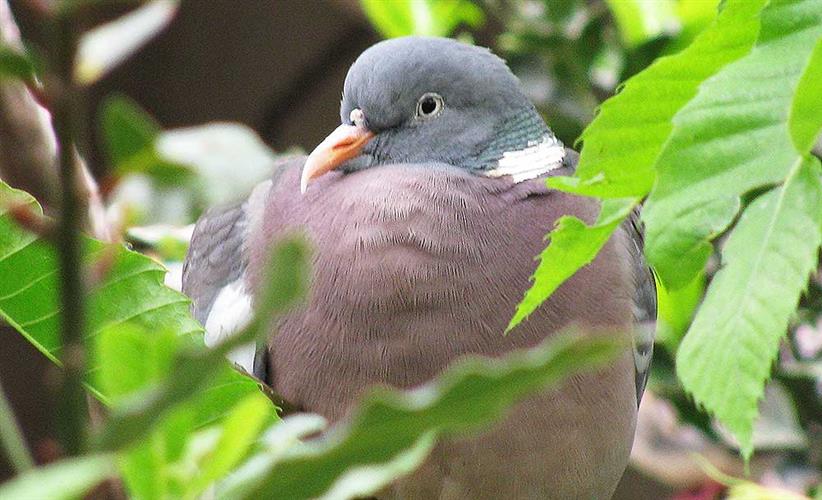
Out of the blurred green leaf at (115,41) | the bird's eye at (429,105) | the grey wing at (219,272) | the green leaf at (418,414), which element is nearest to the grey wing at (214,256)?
the grey wing at (219,272)

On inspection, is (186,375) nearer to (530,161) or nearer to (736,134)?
(736,134)

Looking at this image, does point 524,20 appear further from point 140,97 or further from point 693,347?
point 140,97

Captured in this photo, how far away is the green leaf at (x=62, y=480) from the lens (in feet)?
1.00

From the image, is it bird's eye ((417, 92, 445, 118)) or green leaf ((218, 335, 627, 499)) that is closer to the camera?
green leaf ((218, 335, 627, 499))

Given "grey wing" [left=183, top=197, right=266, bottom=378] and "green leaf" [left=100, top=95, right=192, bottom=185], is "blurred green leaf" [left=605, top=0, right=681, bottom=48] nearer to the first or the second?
"grey wing" [left=183, top=197, right=266, bottom=378]

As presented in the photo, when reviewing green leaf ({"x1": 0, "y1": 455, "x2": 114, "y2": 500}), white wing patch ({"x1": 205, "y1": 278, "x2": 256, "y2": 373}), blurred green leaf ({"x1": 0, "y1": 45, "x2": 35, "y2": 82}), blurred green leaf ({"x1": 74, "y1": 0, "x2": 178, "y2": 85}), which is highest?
blurred green leaf ({"x1": 0, "y1": 45, "x2": 35, "y2": 82})

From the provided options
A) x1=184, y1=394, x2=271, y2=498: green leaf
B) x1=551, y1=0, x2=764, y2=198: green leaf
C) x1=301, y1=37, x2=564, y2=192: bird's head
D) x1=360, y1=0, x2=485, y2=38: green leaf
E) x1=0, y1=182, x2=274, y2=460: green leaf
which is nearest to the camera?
x1=184, y1=394, x2=271, y2=498: green leaf

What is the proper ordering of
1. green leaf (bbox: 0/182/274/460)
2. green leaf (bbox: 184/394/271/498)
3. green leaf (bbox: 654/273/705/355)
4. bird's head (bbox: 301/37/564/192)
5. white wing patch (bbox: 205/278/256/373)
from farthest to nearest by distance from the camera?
green leaf (bbox: 654/273/705/355) < bird's head (bbox: 301/37/564/192) < white wing patch (bbox: 205/278/256/373) < green leaf (bbox: 0/182/274/460) < green leaf (bbox: 184/394/271/498)

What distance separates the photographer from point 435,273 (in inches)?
46.6

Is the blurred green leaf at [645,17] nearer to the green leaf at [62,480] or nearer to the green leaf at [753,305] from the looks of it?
the green leaf at [753,305]

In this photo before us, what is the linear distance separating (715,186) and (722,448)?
140 centimetres

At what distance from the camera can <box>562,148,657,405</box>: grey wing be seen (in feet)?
4.48

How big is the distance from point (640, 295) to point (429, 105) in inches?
13.1

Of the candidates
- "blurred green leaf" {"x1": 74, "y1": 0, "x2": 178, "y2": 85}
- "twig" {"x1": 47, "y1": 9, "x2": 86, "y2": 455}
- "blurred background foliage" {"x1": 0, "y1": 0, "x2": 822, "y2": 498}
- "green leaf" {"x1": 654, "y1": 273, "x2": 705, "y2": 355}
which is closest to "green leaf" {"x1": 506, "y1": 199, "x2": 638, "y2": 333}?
"blurred background foliage" {"x1": 0, "y1": 0, "x2": 822, "y2": 498}
